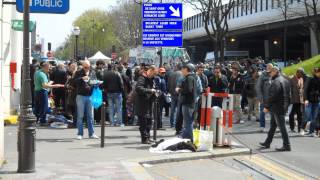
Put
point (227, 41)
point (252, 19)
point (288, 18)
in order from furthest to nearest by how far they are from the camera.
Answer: point (227, 41)
point (252, 19)
point (288, 18)

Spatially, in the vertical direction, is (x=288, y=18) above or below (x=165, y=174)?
above

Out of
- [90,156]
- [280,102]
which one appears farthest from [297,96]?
[90,156]

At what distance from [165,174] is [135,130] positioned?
6.85 meters

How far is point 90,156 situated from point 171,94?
6.43 meters

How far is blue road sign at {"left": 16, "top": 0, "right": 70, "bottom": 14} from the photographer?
1061cm

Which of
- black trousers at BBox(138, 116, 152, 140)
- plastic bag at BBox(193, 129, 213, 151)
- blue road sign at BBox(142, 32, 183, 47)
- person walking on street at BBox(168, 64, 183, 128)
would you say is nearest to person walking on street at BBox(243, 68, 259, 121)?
person walking on street at BBox(168, 64, 183, 128)

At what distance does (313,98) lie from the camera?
655 inches

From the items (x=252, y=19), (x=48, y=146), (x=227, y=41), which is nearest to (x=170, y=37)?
(x=48, y=146)

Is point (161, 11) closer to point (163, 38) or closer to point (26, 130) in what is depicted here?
point (163, 38)

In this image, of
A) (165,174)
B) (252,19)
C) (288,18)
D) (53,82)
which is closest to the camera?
(165,174)

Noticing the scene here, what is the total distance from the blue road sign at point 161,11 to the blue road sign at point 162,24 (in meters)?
0.14

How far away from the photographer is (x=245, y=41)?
9744 centimetres

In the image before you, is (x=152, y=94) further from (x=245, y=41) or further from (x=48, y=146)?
(x=245, y=41)

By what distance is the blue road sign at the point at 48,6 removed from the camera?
10.6 metres
